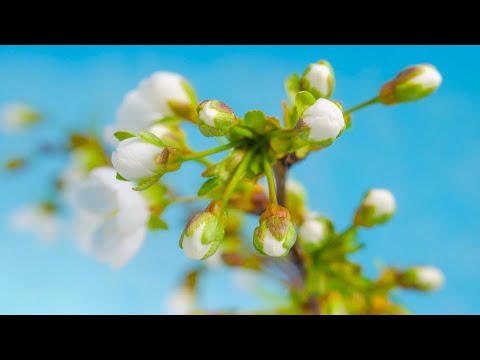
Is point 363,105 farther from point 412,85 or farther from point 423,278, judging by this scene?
point 423,278

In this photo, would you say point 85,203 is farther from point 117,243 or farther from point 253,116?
point 253,116

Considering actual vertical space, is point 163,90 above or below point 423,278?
above

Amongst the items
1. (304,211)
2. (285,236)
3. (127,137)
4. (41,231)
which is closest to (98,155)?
(41,231)

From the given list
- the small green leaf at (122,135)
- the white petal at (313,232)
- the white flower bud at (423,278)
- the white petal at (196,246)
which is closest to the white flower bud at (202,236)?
the white petal at (196,246)

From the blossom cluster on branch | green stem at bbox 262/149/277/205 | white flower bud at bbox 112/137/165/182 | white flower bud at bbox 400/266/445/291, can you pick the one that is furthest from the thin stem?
white flower bud at bbox 400/266/445/291

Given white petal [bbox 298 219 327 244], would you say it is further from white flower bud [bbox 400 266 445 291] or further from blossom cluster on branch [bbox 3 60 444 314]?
white flower bud [bbox 400 266 445 291]

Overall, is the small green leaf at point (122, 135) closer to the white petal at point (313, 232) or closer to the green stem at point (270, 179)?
the green stem at point (270, 179)

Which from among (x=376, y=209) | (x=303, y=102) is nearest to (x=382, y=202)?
(x=376, y=209)
